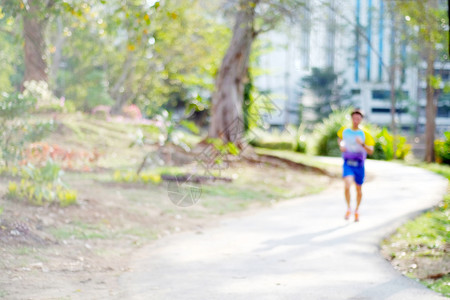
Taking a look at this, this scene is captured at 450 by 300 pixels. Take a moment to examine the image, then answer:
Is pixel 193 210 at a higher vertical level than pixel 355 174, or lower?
lower

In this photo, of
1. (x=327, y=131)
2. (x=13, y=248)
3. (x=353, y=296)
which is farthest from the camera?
(x=327, y=131)

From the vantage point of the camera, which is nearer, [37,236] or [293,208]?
[37,236]

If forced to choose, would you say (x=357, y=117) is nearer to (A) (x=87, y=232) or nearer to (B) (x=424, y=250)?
(B) (x=424, y=250)

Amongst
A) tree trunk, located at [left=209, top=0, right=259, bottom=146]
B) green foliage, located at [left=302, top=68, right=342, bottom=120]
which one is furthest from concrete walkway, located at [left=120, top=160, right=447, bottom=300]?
green foliage, located at [left=302, top=68, right=342, bottom=120]

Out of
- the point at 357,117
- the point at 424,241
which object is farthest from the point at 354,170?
the point at 424,241

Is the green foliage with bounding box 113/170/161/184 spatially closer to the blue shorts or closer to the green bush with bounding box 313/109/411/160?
the blue shorts

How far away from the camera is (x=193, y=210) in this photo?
12055mm

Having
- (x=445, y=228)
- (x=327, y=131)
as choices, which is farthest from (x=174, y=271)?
(x=327, y=131)

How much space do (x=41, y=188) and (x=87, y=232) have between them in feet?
3.90

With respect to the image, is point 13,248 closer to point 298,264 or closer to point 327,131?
point 298,264

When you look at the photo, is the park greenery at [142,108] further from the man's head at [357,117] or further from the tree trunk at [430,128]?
the man's head at [357,117]

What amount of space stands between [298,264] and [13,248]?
3344 millimetres

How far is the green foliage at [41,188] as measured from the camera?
959 centimetres

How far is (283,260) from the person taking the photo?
7508 millimetres
